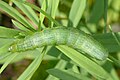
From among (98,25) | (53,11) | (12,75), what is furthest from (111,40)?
(12,75)

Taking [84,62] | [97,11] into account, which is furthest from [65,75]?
[97,11]

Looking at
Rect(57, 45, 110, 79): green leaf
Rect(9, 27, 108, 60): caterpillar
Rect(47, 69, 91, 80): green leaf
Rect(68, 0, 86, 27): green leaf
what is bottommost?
Rect(47, 69, 91, 80): green leaf

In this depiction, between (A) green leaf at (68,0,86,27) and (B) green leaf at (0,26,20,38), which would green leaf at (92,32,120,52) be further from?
(B) green leaf at (0,26,20,38)

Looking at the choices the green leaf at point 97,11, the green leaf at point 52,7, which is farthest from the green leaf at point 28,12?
the green leaf at point 97,11

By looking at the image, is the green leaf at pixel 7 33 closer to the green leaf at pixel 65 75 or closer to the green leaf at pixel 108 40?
the green leaf at pixel 65 75

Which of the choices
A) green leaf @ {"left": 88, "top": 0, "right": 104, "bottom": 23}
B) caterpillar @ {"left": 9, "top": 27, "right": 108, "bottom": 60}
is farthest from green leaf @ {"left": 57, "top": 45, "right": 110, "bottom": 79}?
green leaf @ {"left": 88, "top": 0, "right": 104, "bottom": 23}
